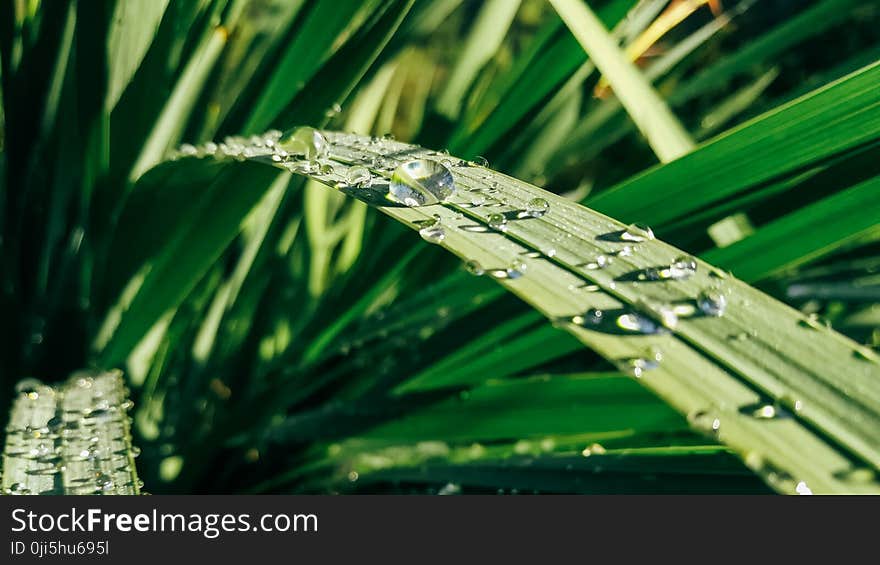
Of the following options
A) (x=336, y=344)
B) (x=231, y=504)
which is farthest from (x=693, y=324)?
(x=336, y=344)

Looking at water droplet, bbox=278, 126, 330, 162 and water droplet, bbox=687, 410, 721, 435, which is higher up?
water droplet, bbox=278, 126, 330, 162

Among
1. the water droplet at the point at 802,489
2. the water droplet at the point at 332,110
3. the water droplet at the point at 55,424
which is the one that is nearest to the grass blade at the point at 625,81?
the water droplet at the point at 332,110

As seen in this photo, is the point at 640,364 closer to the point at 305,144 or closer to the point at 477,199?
the point at 477,199

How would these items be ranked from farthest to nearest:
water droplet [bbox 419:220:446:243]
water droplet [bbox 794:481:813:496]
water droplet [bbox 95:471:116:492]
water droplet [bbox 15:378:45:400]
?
water droplet [bbox 15:378:45:400], water droplet [bbox 95:471:116:492], water droplet [bbox 419:220:446:243], water droplet [bbox 794:481:813:496]

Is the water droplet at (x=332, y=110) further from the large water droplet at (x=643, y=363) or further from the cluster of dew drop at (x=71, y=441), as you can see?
the large water droplet at (x=643, y=363)

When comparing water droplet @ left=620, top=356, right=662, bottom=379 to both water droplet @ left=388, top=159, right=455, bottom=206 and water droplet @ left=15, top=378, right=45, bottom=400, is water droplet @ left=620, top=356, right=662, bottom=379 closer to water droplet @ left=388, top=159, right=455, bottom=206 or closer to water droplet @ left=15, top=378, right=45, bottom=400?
water droplet @ left=388, top=159, right=455, bottom=206
